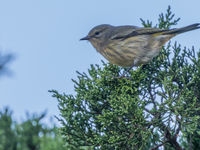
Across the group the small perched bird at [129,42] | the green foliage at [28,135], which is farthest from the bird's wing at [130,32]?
the green foliage at [28,135]

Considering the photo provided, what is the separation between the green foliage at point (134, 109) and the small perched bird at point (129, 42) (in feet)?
3.15

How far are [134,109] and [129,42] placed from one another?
9.61 feet

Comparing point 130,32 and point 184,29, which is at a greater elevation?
point 130,32

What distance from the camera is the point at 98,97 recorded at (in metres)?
4.90

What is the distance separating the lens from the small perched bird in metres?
6.43

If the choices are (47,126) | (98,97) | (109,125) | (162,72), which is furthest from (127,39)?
(47,126)

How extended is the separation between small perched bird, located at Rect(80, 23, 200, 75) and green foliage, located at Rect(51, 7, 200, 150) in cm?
96

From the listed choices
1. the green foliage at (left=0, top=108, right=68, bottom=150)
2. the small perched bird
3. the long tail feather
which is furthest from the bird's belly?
the green foliage at (left=0, top=108, right=68, bottom=150)

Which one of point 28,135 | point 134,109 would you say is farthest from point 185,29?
point 28,135

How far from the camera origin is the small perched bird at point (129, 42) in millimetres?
6434

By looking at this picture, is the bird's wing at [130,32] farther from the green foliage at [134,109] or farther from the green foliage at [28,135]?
the green foliage at [28,135]

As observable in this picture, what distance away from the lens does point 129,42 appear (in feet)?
23.1

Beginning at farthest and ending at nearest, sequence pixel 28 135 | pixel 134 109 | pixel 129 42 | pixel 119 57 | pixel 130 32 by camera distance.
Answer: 1. pixel 130 32
2. pixel 129 42
3. pixel 119 57
4. pixel 134 109
5. pixel 28 135

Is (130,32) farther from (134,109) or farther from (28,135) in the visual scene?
(28,135)
